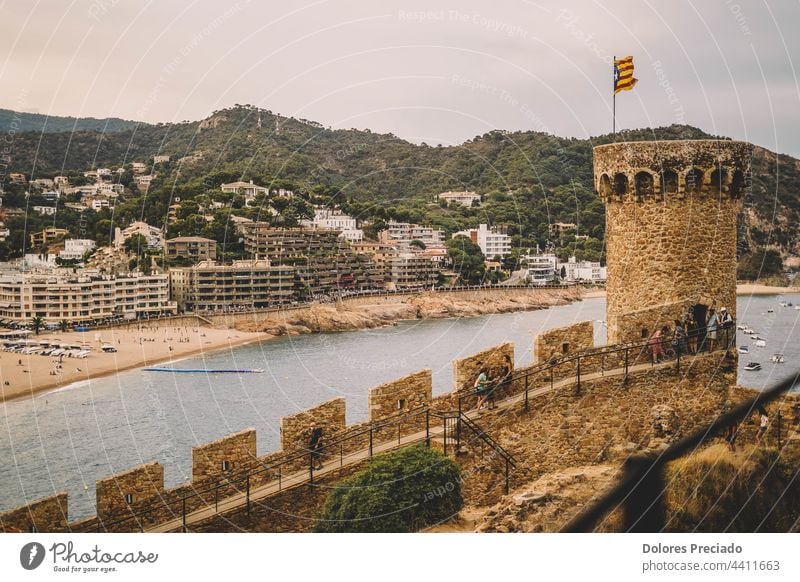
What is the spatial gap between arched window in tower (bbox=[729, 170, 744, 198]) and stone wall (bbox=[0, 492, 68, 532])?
272 inches

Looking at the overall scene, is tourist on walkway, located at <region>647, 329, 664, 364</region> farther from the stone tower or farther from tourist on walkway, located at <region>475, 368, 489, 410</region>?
tourist on walkway, located at <region>475, 368, 489, 410</region>

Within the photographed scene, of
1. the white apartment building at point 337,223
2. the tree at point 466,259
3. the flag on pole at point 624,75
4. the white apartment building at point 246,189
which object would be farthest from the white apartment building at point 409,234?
the flag on pole at point 624,75

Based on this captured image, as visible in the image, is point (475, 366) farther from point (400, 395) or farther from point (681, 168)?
point (681, 168)

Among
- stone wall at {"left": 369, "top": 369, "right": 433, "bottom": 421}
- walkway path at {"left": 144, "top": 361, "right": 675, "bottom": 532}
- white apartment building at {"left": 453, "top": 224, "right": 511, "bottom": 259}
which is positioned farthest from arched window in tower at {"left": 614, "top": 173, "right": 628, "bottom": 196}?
white apartment building at {"left": 453, "top": 224, "right": 511, "bottom": 259}

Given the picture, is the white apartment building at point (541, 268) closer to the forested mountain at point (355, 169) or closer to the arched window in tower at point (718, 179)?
the forested mountain at point (355, 169)

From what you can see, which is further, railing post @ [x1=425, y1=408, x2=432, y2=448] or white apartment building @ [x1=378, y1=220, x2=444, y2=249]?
white apartment building @ [x1=378, y1=220, x2=444, y2=249]

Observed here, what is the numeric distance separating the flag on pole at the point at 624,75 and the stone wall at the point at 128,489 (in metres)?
6.23

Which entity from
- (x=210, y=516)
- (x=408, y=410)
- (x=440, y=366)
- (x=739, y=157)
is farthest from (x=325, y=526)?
(x=440, y=366)

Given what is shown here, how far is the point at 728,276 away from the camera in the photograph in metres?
8.87

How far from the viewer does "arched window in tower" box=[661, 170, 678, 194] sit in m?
8.74

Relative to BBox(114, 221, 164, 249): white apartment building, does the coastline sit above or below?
below

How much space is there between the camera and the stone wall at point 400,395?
8.16 metres

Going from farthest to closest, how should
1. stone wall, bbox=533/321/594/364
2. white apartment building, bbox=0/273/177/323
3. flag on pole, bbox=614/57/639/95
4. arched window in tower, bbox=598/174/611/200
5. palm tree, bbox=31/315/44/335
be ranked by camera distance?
1. palm tree, bbox=31/315/44/335
2. white apartment building, bbox=0/273/177/323
3. flag on pole, bbox=614/57/639/95
4. arched window in tower, bbox=598/174/611/200
5. stone wall, bbox=533/321/594/364

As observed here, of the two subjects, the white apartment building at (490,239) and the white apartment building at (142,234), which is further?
the white apartment building at (142,234)
